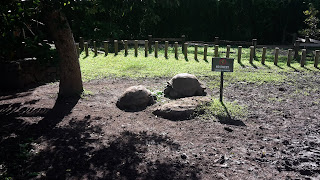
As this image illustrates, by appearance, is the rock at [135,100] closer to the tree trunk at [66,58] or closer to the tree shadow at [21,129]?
the tree shadow at [21,129]

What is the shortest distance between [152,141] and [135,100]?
1875 millimetres

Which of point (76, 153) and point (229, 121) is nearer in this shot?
point (76, 153)

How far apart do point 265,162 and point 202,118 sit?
1939 millimetres

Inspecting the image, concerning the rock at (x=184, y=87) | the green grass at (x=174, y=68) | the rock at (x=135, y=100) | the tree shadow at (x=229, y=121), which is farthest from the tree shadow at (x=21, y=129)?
the tree shadow at (x=229, y=121)

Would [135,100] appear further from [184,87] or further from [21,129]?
[21,129]

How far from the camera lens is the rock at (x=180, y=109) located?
652 cm

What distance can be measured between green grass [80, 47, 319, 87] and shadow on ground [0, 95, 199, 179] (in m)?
4.18

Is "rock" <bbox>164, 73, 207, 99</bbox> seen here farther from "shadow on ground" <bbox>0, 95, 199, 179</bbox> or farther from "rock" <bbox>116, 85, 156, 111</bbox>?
"shadow on ground" <bbox>0, 95, 199, 179</bbox>

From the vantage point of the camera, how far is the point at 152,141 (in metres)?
5.47

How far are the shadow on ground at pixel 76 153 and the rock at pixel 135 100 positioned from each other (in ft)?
3.39

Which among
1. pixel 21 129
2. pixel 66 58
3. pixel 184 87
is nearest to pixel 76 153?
pixel 21 129

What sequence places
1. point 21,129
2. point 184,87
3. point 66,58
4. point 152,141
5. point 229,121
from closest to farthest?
point 152,141 < point 21,129 < point 229,121 < point 66,58 < point 184,87

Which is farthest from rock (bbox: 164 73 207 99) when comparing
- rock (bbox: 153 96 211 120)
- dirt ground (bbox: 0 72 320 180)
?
dirt ground (bbox: 0 72 320 180)

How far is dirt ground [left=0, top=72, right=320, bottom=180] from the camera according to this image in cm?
446
